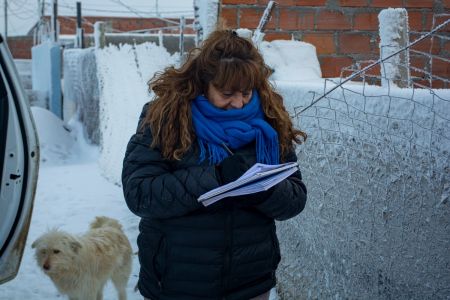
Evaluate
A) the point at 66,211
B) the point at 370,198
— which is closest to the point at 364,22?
the point at 370,198

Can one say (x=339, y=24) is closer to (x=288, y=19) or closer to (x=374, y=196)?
(x=288, y=19)

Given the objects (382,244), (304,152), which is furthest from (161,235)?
(304,152)

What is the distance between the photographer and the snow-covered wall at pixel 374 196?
240 centimetres

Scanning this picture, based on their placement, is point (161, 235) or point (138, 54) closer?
point (161, 235)

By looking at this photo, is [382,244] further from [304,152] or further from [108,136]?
[108,136]

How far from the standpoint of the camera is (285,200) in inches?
85.4

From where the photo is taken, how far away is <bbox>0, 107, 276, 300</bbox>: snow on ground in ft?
15.8

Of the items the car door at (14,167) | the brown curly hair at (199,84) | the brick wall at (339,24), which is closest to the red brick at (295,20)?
the brick wall at (339,24)

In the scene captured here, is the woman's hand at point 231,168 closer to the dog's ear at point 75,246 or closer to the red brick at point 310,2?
the dog's ear at point 75,246

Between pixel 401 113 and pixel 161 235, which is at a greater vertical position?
pixel 401 113

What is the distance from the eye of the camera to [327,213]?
3.26m

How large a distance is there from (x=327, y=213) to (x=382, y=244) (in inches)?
22.5

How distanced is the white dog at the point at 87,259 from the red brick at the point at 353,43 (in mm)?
2590

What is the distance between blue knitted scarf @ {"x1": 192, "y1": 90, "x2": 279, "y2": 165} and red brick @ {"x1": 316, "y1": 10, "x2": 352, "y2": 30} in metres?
3.47
